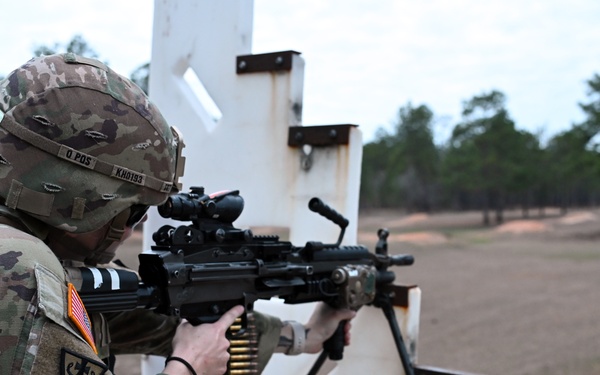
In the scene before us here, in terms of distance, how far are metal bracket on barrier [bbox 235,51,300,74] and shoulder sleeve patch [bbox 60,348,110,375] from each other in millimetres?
1728

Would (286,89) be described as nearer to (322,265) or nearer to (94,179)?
(322,265)

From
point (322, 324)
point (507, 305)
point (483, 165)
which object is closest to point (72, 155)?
point (322, 324)

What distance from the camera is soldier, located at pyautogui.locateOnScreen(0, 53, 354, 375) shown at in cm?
142

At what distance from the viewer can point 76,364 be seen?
1443 millimetres

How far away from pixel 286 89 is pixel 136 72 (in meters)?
12.0

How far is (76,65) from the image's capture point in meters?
1.79

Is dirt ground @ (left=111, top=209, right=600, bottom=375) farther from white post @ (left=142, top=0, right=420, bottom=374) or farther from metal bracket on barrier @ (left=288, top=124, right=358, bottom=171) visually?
metal bracket on barrier @ (left=288, top=124, right=358, bottom=171)

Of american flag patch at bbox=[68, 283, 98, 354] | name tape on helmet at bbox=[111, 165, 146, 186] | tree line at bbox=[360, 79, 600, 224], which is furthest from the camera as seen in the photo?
tree line at bbox=[360, 79, 600, 224]

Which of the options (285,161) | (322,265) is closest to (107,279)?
(322,265)

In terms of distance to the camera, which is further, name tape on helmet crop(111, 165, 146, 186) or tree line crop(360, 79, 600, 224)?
tree line crop(360, 79, 600, 224)

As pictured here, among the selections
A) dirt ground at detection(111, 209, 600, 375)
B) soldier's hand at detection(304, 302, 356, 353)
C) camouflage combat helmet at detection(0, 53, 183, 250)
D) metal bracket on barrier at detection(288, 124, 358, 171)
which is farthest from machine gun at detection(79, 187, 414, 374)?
dirt ground at detection(111, 209, 600, 375)

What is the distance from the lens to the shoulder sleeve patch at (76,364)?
1424 millimetres

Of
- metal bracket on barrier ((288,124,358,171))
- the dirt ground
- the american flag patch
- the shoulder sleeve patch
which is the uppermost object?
metal bracket on barrier ((288,124,358,171))

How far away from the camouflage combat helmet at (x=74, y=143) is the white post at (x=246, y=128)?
110 centimetres
